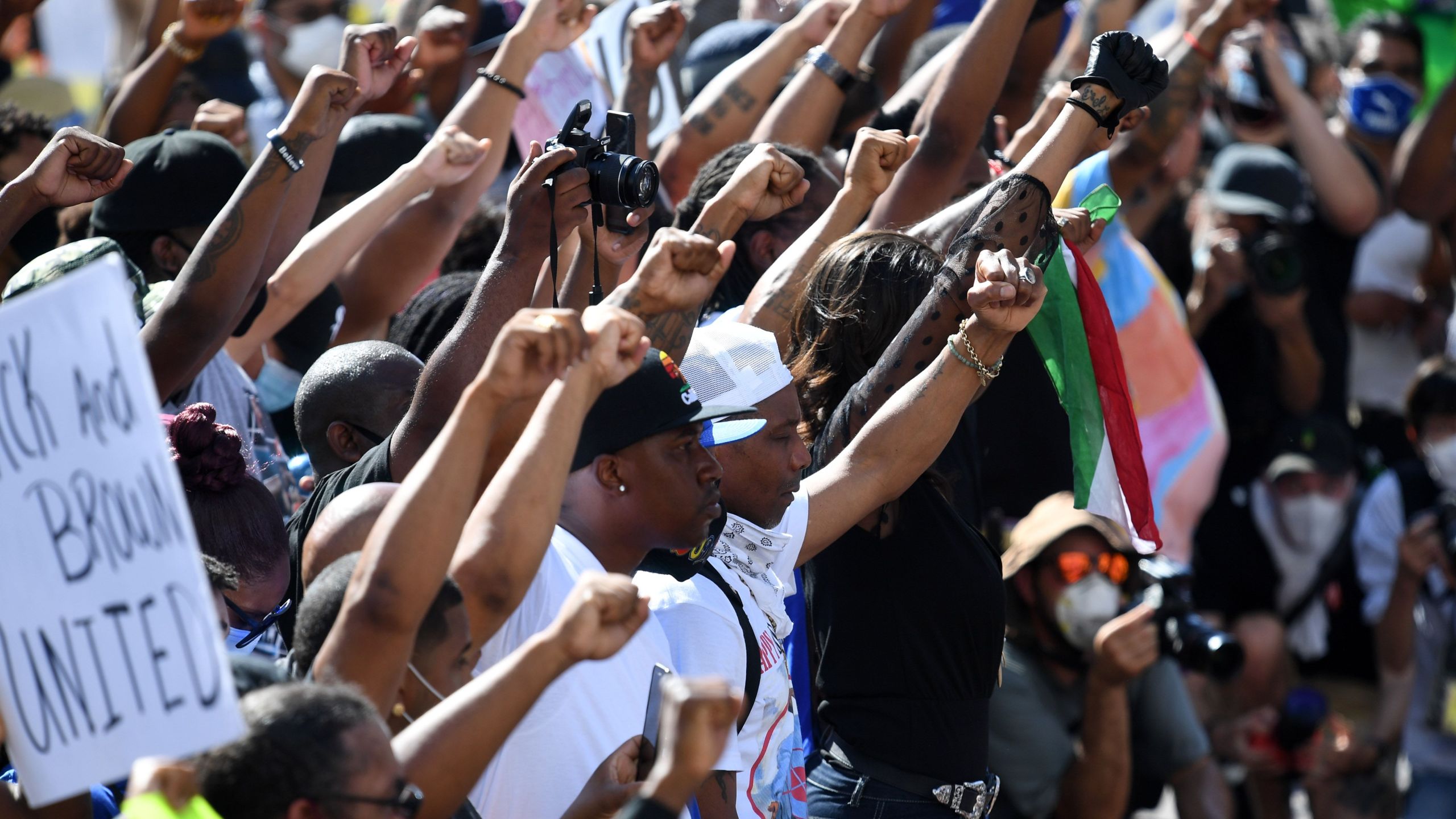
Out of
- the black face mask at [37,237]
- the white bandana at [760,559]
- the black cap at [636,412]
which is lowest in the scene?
the white bandana at [760,559]

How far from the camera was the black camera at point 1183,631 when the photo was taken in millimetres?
4613

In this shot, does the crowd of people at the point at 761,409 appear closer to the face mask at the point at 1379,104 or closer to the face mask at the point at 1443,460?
the face mask at the point at 1443,460

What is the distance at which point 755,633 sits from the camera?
282cm

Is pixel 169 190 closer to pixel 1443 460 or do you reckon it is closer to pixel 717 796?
pixel 717 796

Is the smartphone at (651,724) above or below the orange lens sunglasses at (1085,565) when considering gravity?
above

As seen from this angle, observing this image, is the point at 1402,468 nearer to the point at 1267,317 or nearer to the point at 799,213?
the point at 1267,317

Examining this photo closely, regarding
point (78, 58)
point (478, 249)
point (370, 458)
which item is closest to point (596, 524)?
point (370, 458)

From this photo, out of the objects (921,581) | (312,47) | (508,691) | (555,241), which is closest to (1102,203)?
(921,581)

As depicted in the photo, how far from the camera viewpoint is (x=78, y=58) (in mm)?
7309

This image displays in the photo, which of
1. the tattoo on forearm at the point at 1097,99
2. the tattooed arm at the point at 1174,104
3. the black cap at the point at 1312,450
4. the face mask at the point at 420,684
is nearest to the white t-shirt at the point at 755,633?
the face mask at the point at 420,684

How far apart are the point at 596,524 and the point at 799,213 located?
1532 millimetres

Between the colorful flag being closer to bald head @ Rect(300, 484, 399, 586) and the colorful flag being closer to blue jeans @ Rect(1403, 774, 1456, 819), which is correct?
bald head @ Rect(300, 484, 399, 586)

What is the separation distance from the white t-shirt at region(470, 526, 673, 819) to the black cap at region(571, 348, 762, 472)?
0.32 meters

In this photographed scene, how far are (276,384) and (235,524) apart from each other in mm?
1415
